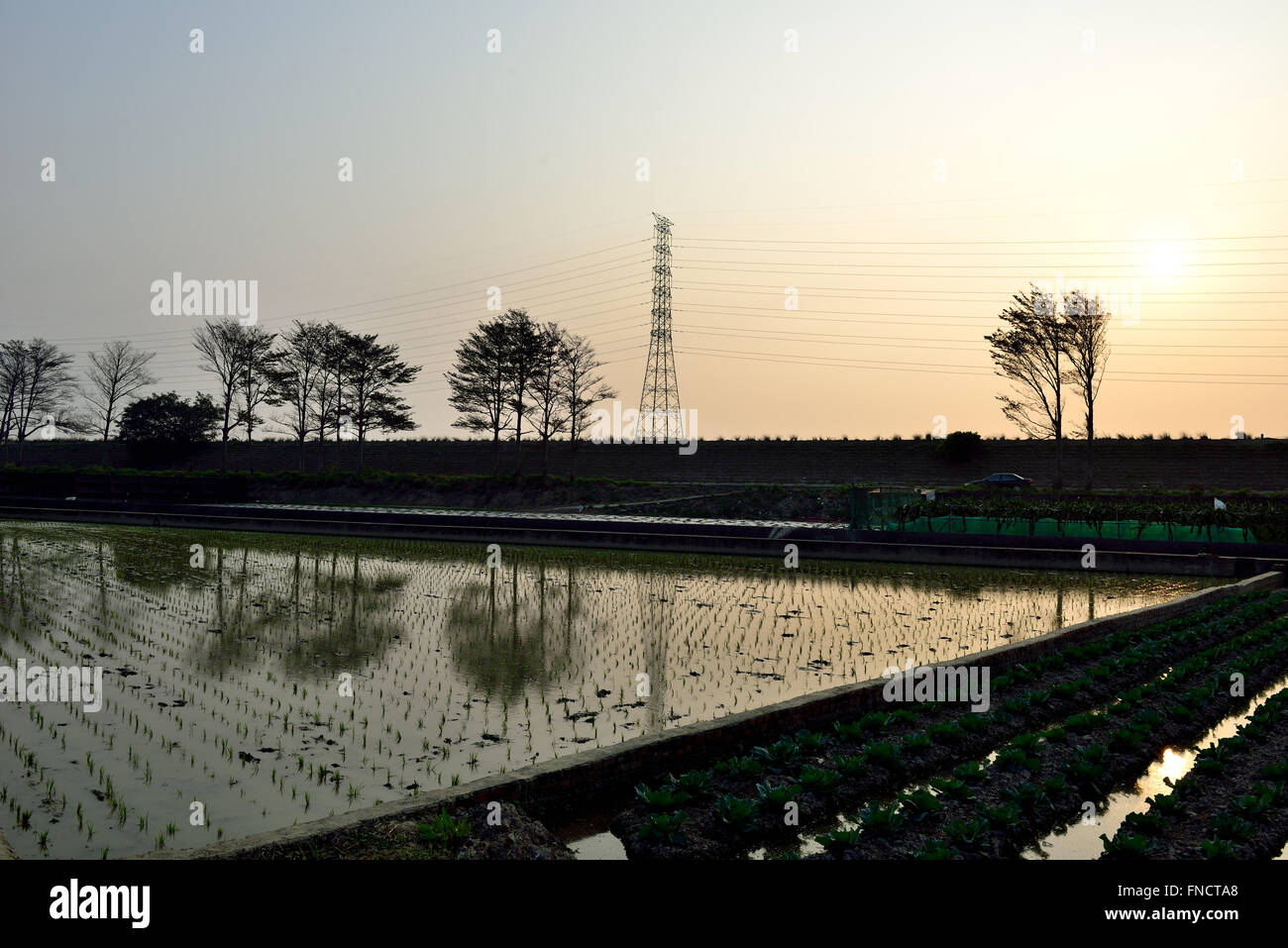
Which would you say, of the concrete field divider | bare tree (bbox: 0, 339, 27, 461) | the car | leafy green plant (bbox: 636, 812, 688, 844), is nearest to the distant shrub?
the car

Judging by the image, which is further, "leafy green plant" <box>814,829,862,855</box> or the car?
the car

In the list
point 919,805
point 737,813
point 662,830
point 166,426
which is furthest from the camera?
point 166,426

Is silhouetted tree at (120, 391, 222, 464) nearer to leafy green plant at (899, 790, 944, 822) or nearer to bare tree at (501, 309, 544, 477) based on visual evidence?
bare tree at (501, 309, 544, 477)

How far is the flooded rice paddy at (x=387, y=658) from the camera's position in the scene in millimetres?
6238

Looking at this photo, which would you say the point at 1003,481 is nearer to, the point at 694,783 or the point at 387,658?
the point at 387,658

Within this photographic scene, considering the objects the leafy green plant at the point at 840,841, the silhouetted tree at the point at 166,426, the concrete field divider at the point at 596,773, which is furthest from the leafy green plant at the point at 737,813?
the silhouetted tree at the point at 166,426

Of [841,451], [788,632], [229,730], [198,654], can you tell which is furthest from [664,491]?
[229,730]

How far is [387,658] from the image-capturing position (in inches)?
422

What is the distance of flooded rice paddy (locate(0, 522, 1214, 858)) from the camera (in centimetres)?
624

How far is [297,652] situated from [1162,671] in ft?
33.8

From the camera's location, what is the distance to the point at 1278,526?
23.7m

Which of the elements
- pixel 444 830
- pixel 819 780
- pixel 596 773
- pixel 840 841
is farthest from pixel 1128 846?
pixel 444 830
